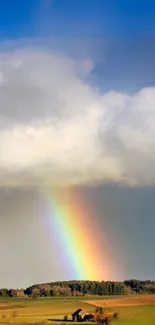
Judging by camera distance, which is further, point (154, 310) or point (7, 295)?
point (7, 295)

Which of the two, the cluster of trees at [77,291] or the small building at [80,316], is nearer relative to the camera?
the small building at [80,316]

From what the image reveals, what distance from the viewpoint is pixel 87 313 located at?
309ft

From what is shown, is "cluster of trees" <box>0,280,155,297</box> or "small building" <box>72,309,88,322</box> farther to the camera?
"cluster of trees" <box>0,280,155,297</box>

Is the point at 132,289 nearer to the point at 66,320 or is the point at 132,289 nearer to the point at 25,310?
the point at 25,310

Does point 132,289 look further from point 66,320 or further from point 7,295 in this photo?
point 66,320

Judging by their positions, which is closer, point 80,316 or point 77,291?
point 80,316

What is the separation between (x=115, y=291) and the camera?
18700 cm

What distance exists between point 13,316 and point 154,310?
80.5 meters

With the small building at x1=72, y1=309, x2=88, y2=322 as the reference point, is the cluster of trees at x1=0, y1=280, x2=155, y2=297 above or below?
above

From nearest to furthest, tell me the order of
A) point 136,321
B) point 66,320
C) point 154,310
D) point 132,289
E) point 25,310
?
point 136,321, point 154,310, point 66,320, point 25,310, point 132,289

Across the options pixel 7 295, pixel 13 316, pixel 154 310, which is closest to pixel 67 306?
pixel 13 316

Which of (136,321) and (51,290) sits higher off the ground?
(51,290)

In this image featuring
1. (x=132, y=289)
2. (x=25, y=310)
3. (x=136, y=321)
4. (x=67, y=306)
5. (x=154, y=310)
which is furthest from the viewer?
(x=132, y=289)

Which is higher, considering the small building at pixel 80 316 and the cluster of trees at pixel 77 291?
the cluster of trees at pixel 77 291
